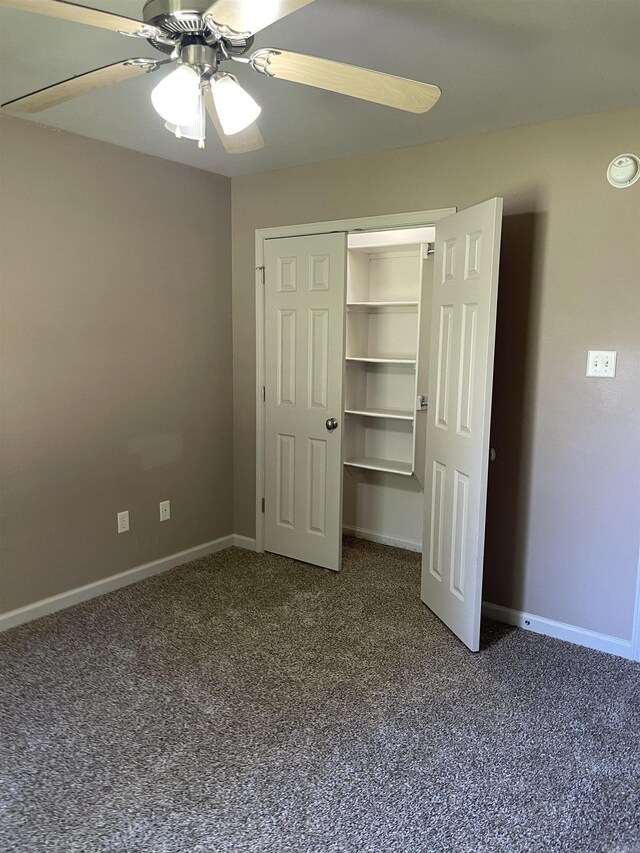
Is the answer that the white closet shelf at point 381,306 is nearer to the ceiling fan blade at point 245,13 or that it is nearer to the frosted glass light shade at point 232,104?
the frosted glass light shade at point 232,104

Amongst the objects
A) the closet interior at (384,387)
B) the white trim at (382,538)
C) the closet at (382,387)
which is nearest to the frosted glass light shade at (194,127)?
the closet at (382,387)

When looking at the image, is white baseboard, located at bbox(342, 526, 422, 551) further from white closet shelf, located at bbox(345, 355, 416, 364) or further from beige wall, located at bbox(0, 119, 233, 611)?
white closet shelf, located at bbox(345, 355, 416, 364)

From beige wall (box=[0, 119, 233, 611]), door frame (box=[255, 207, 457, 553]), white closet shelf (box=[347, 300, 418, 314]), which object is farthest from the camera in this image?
white closet shelf (box=[347, 300, 418, 314])

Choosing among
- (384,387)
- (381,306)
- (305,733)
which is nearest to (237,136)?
(305,733)

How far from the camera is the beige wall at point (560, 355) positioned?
2.73 m

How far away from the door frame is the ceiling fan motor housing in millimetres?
1787

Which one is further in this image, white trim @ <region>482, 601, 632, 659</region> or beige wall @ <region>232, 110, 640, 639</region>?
white trim @ <region>482, 601, 632, 659</region>

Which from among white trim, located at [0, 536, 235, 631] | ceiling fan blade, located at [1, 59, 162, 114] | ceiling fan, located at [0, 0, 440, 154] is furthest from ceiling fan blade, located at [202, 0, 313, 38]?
white trim, located at [0, 536, 235, 631]

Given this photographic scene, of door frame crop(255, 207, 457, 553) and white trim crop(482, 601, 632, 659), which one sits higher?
door frame crop(255, 207, 457, 553)

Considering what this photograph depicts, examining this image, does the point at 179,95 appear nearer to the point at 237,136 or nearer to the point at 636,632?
the point at 237,136

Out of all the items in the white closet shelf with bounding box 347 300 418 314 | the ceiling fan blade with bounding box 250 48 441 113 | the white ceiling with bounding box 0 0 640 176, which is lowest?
the white closet shelf with bounding box 347 300 418 314

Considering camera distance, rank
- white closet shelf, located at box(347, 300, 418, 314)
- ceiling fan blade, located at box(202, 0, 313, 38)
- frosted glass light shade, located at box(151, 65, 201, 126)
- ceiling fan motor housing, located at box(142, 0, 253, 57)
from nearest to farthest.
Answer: ceiling fan blade, located at box(202, 0, 313, 38) < ceiling fan motor housing, located at box(142, 0, 253, 57) < frosted glass light shade, located at box(151, 65, 201, 126) < white closet shelf, located at box(347, 300, 418, 314)

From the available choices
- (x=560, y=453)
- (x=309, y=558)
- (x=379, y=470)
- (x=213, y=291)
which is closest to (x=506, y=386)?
(x=560, y=453)

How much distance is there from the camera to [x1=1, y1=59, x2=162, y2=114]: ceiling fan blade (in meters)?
1.62
